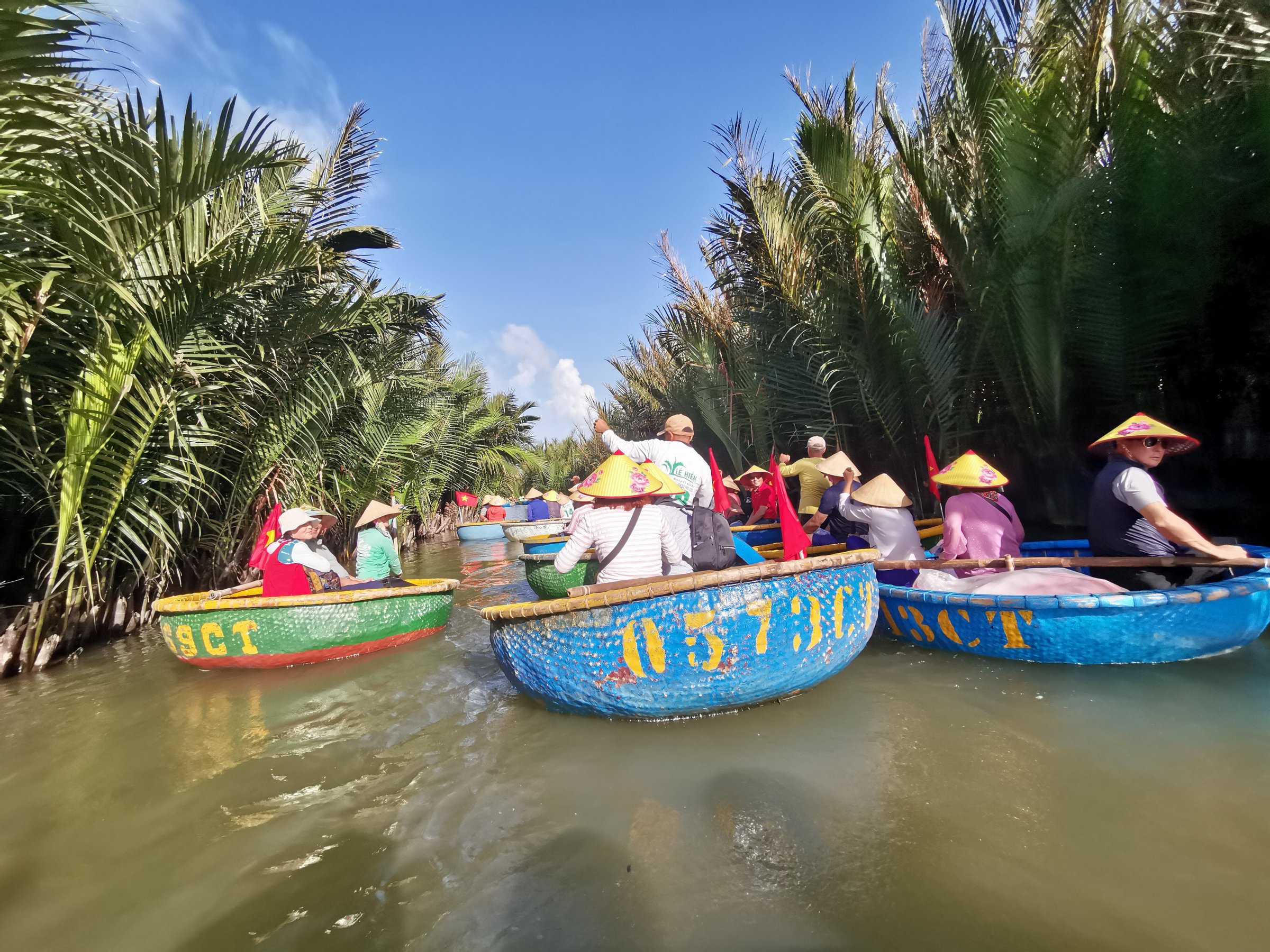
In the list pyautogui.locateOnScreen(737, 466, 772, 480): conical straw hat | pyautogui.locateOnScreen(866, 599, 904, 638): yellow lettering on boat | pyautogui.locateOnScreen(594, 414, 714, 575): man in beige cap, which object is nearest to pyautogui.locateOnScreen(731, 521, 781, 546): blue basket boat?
pyautogui.locateOnScreen(737, 466, 772, 480): conical straw hat

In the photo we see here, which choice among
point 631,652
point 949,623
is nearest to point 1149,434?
point 949,623

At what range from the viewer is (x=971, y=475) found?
15.9ft

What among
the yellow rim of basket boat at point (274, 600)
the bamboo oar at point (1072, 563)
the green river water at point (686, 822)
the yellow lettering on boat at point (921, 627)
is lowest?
the green river water at point (686, 822)

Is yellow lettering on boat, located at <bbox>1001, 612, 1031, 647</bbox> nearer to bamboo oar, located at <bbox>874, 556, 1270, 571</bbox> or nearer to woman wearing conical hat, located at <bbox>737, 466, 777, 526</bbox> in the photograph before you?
bamboo oar, located at <bbox>874, 556, 1270, 571</bbox>

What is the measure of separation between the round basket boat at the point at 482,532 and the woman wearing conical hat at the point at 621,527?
16.6 m

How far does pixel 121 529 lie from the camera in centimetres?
553

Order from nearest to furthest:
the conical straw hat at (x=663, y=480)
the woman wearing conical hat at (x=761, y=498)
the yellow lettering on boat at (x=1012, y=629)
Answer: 1. the yellow lettering on boat at (x=1012, y=629)
2. the conical straw hat at (x=663, y=480)
3. the woman wearing conical hat at (x=761, y=498)

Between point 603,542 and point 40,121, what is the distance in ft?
12.7

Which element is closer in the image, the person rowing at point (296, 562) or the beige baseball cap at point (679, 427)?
the beige baseball cap at point (679, 427)

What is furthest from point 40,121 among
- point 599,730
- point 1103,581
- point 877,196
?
point 877,196

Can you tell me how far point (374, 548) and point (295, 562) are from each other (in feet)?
3.94

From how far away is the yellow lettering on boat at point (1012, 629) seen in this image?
3926 millimetres

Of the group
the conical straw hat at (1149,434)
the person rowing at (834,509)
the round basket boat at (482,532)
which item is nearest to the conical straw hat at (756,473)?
the person rowing at (834,509)

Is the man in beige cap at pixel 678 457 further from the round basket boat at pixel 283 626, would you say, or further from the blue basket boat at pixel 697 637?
the round basket boat at pixel 283 626
